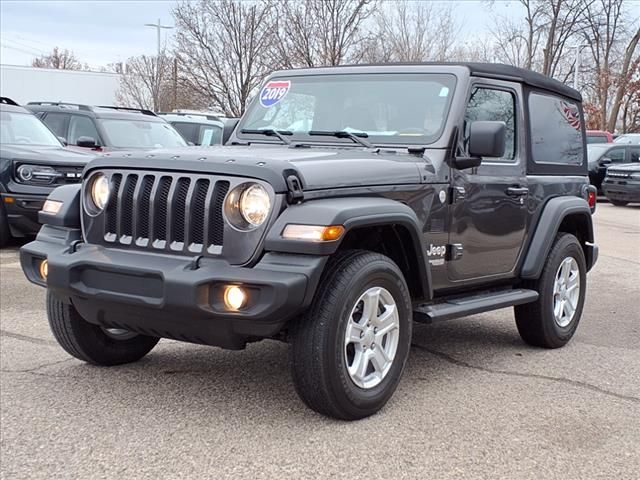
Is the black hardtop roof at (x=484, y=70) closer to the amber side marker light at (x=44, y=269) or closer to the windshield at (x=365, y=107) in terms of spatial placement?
the windshield at (x=365, y=107)

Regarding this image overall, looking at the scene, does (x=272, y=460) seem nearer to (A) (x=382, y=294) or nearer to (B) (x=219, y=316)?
(B) (x=219, y=316)

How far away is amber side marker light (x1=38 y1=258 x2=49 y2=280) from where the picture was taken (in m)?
4.21

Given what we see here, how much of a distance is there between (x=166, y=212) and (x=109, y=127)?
28.5ft

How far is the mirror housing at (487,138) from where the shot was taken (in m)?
4.72

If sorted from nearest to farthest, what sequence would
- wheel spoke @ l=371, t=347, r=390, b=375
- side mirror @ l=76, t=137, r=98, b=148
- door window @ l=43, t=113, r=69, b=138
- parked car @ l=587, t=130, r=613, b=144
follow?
wheel spoke @ l=371, t=347, r=390, b=375 → side mirror @ l=76, t=137, r=98, b=148 → door window @ l=43, t=113, r=69, b=138 → parked car @ l=587, t=130, r=613, b=144

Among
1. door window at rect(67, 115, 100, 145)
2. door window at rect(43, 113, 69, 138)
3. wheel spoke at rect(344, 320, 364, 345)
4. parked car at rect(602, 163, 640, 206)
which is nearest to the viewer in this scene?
wheel spoke at rect(344, 320, 364, 345)

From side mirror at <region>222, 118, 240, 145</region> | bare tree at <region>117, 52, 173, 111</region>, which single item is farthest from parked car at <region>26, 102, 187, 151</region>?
bare tree at <region>117, 52, 173, 111</region>

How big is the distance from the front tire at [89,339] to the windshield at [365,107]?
5.12 feet

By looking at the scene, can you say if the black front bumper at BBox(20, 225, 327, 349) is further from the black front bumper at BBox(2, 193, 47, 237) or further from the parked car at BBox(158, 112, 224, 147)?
the parked car at BBox(158, 112, 224, 147)

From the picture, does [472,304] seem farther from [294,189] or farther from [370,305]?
[294,189]

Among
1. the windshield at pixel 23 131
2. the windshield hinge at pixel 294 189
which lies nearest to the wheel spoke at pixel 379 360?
the windshield hinge at pixel 294 189

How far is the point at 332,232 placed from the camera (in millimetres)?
3736

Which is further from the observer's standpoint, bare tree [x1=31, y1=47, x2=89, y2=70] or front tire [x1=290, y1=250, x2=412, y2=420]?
bare tree [x1=31, y1=47, x2=89, y2=70]

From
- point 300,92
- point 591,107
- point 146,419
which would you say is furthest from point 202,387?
point 591,107
